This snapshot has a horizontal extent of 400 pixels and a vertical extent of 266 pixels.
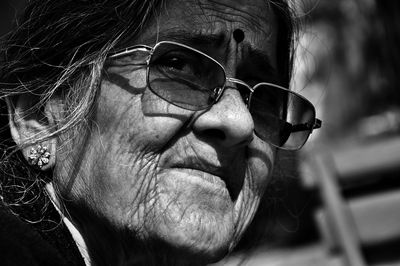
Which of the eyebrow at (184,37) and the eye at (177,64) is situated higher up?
the eyebrow at (184,37)

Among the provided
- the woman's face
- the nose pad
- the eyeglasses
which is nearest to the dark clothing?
the woman's face

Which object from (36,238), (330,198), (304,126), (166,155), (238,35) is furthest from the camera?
(330,198)

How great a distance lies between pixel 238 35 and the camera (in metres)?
2.10

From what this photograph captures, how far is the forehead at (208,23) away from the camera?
78.4 inches

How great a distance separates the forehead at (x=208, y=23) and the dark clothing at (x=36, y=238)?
597 millimetres

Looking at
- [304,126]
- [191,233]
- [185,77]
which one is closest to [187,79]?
[185,77]

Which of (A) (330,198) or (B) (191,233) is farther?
(A) (330,198)

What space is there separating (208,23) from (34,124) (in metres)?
0.60

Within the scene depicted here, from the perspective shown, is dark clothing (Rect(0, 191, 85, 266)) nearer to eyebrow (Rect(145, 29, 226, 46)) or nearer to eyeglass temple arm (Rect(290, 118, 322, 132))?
eyebrow (Rect(145, 29, 226, 46))

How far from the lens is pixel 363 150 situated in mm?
4414

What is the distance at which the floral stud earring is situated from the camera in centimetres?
200

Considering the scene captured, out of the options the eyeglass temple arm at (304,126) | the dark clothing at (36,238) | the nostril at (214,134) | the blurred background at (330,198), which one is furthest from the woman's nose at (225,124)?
the blurred background at (330,198)

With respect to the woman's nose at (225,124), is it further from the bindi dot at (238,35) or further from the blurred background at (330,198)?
the blurred background at (330,198)

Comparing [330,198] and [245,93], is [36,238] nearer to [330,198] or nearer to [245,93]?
[245,93]
